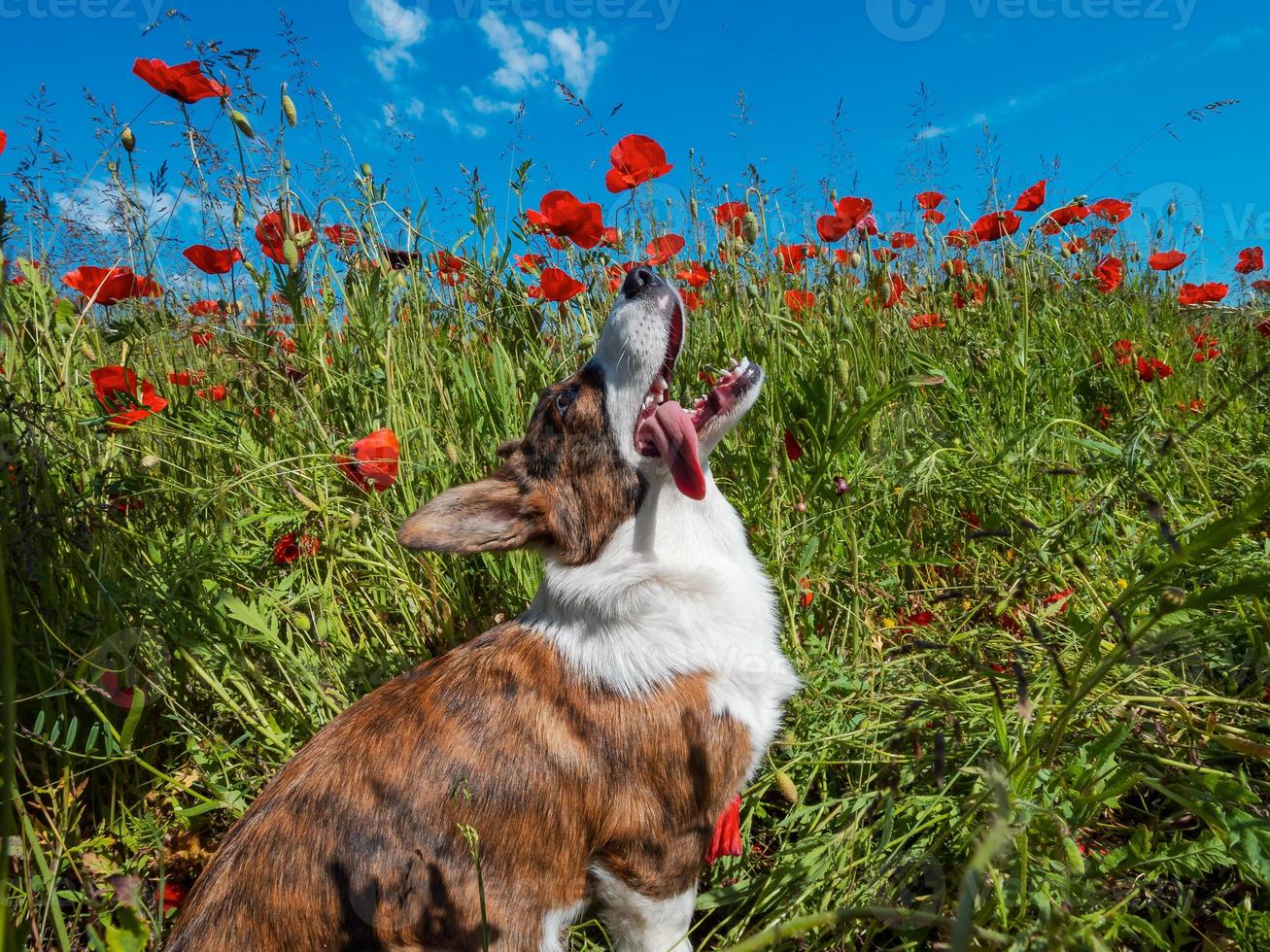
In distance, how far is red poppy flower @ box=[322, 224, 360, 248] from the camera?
3059 millimetres

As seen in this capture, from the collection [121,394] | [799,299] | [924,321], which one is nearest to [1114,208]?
[924,321]

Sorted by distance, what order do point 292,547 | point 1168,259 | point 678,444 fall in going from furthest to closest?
point 1168,259 < point 292,547 < point 678,444

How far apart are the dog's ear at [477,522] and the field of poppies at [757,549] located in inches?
14.8

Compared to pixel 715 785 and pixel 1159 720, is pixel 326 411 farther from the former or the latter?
pixel 1159 720

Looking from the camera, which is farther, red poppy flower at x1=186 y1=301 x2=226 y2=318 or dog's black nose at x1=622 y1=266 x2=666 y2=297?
red poppy flower at x1=186 y1=301 x2=226 y2=318

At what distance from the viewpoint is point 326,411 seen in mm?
2871

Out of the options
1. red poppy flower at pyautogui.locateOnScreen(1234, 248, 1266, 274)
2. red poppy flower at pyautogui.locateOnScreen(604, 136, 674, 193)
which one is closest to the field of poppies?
red poppy flower at pyautogui.locateOnScreen(604, 136, 674, 193)

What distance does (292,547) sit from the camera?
221 centimetres

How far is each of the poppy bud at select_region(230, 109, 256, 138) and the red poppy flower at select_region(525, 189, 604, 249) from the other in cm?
95

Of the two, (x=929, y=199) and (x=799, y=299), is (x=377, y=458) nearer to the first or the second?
(x=799, y=299)

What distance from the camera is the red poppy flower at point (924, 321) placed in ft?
10.9

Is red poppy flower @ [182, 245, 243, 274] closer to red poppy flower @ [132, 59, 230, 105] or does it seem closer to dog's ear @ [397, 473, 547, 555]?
red poppy flower @ [132, 59, 230, 105]

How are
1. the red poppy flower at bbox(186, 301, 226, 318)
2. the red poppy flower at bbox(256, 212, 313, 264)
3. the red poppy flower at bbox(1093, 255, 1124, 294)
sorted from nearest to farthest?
the red poppy flower at bbox(256, 212, 313, 264) → the red poppy flower at bbox(186, 301, 226, 318) → the red poppy flower at bbox(1093, 255, 1124, 294)

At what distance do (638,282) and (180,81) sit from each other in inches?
62.0
